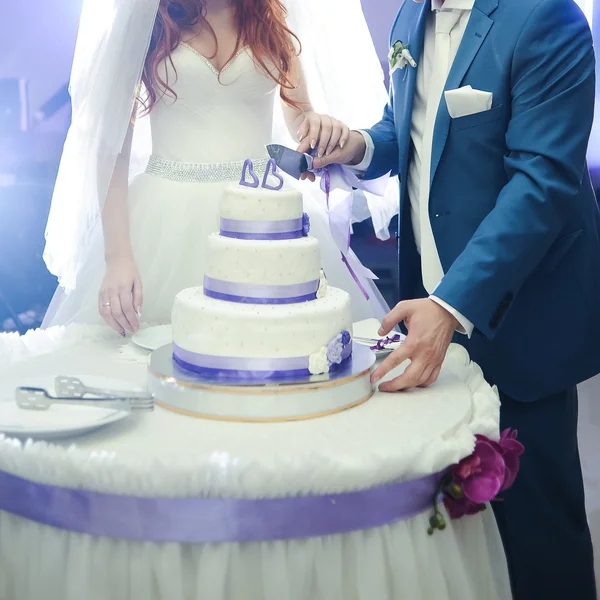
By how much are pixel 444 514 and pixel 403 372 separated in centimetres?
31

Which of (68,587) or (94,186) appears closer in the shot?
(68,587)

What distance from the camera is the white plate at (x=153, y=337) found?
168 centimetres

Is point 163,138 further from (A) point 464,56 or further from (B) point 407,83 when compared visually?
(A) point 464,56

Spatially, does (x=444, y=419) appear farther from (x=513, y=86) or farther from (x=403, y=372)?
(x=513, y=86)

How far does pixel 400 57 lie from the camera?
1.94 meters

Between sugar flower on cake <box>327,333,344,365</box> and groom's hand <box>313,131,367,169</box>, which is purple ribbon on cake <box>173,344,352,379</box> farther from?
groom's hand <box>313,131,367,169</box>

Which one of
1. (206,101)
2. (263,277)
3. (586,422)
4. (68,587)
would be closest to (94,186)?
(206,101)

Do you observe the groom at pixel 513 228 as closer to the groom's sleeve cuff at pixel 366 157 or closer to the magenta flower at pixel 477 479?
the groom's sleeve cuff at pixel 366 157

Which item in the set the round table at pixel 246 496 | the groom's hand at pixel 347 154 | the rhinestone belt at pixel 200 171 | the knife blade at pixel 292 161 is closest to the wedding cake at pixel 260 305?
the round table at pixel 246 496

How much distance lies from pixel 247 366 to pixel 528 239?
1.97ft

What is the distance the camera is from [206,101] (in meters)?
2.15

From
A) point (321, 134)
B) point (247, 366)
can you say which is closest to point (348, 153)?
point (321, 134)

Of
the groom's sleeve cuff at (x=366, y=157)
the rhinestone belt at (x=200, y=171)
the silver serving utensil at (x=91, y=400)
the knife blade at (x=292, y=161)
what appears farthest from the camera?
the rhinestone belt at (x=200, y=171)

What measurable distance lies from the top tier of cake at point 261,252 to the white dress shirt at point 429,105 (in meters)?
0.55
